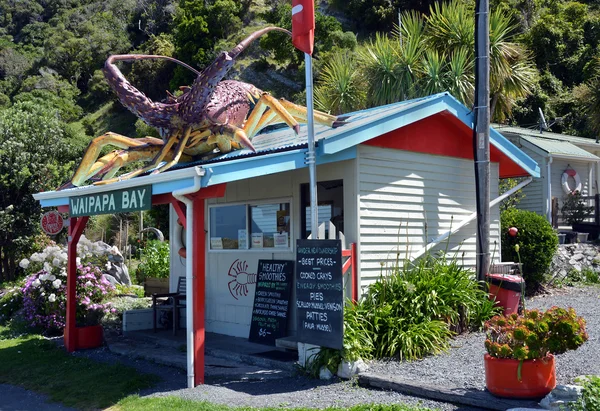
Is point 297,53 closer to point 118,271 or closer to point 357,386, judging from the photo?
point 118,271

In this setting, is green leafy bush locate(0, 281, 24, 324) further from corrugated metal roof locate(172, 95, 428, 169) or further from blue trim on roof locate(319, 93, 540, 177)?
blue trim on roof locate(319, 93, 540, 177)

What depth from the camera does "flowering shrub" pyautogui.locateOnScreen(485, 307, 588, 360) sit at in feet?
19.7

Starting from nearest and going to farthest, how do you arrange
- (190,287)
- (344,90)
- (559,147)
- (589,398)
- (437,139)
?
1. (589,398)
2. (190,287)
3. (437,139)
4. (344,90)
5. (559,147)

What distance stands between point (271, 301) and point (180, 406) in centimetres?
305

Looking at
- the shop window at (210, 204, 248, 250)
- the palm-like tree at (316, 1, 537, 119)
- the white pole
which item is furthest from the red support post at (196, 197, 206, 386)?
the palm-like tree at (316, 1, 537, 119)

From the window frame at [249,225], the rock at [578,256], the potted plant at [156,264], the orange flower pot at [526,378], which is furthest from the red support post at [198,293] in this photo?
the rock at [578,256]

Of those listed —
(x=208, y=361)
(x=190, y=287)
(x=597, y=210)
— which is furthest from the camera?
(x=597, y=210)

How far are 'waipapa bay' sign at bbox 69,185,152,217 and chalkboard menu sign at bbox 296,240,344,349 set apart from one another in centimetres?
210

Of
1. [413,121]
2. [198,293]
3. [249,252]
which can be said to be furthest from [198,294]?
[413,121]

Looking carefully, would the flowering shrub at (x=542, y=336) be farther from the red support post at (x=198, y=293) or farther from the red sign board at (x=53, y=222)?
the red sign board at (x=53, y=222)

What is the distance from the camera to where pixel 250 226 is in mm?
10547

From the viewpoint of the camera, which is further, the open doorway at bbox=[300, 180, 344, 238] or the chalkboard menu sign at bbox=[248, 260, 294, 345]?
the chalkboard menu sign at bbox=[248, 260, 294, 345]

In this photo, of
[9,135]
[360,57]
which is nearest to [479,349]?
[360,57]

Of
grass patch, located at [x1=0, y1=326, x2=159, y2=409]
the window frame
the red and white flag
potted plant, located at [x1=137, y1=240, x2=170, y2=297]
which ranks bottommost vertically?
grass patch, located at [x1=0, y1=326, x2=159, y2=409]
